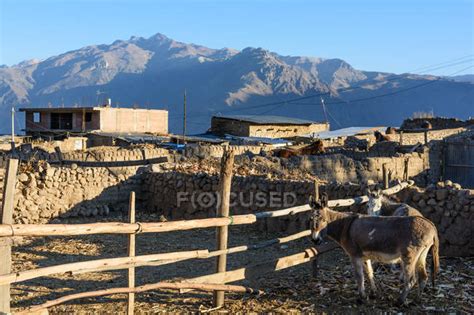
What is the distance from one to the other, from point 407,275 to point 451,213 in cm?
359

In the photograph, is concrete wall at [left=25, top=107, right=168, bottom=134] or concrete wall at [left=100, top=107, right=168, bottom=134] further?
concrete wall at [left=100, top=107, right=168, bottom=134]

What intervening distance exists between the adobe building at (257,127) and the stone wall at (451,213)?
29420 mm

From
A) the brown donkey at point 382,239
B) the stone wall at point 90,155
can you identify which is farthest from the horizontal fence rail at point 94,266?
the stone wall at point 90,155

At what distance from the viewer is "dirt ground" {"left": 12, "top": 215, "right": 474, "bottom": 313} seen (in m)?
7.60

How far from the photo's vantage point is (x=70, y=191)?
14.7 meters

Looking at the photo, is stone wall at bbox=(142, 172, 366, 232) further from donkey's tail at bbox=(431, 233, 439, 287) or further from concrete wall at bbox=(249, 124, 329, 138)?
concrete wall at bbox=(249, 124, 329, 138)

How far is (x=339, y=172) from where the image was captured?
1972 centimetres


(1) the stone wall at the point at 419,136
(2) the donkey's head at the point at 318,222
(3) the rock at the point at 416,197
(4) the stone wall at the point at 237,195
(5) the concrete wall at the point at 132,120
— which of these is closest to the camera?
(2) the donkey's head at the point at 318,222

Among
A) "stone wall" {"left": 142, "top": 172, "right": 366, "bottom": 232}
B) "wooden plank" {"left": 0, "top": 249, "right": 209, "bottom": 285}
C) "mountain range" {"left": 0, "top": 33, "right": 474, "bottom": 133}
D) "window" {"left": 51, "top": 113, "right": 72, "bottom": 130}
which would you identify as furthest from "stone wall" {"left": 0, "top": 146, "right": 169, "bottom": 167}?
"mountain range" {"left": 0, "top": 33, "right": 474, "bottom": 133}

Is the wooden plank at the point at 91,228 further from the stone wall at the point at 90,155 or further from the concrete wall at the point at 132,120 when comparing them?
the concrete wall at the point at 132,120

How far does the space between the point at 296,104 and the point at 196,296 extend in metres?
126

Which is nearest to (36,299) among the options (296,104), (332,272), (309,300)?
(309,300)

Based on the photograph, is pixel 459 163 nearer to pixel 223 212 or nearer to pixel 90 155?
pixel 90 155

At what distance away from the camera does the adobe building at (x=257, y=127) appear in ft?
133
